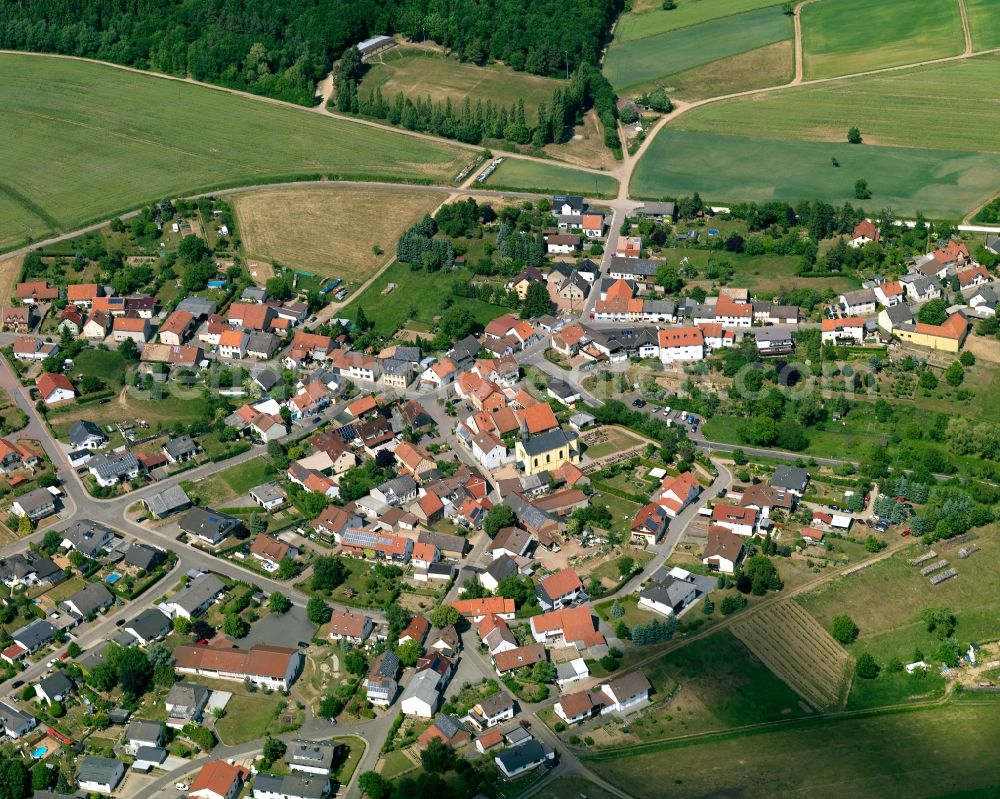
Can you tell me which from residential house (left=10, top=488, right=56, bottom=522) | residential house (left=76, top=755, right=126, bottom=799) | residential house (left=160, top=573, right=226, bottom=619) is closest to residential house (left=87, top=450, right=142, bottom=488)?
residential house (left=10, top=488, right=56, bottom=522)

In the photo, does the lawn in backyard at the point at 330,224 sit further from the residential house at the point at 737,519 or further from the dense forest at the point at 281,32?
the residential house at the point at 737,519

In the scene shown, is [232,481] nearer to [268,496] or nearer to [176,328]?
[268,496]

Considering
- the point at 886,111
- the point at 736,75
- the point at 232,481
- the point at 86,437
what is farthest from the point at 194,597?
the point at 736,75

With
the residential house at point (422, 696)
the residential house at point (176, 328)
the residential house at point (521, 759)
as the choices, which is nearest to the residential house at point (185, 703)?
the residential house at point (422, 696)

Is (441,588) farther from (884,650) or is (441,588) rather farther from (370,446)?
(884,650)

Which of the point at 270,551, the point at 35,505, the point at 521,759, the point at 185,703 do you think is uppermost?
the point at 270,551

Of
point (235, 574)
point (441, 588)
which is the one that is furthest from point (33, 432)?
point (441, 588)
